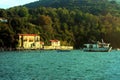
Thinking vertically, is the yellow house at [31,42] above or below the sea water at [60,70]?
below

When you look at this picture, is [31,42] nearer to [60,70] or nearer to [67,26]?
[67,26]

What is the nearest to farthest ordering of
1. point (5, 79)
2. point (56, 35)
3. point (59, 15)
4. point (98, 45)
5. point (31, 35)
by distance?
point (5, 79) → point (98, 45) → point (31, 35) → point (56, 35) → point (59, 15)

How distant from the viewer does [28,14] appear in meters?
155

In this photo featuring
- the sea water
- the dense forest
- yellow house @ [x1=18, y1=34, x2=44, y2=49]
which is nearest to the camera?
the sea water

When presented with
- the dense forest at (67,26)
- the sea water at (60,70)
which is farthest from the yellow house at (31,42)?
the sea water at (60,70)

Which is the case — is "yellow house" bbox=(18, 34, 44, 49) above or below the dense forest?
below

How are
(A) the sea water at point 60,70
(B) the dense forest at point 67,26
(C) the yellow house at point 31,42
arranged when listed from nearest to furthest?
1. (A) the sea water at point 60,70
2. (C) the yellow house at point 31,42
3. (B) the dense forest at point 67,26

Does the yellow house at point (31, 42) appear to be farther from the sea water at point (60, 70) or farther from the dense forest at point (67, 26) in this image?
the sea water at point (60, 70)

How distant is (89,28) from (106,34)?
6998mm

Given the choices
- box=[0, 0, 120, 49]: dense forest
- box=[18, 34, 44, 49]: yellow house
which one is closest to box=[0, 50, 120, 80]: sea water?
box=[18, 34, 44, 49]: yellow house

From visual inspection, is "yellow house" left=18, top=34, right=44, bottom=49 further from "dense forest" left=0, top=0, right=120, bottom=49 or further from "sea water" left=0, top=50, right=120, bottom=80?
"sea water" left=0, top=50, right=120, bottom=80

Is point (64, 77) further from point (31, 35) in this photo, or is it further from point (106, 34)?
point (106, 34)

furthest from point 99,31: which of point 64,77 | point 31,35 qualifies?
point 64,77

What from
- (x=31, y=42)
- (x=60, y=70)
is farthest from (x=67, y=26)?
(x=60, y=70)
